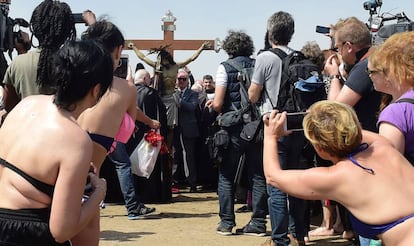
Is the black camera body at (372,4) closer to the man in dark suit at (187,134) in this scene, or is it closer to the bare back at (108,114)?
the man in dark suit at (187,134)

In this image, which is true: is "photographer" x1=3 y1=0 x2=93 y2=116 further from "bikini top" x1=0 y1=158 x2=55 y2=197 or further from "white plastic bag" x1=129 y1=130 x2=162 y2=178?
"white plastic bag" x1=129 y1=130 x2=162 y2=178

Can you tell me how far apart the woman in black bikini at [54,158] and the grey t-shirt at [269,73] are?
2.91 m

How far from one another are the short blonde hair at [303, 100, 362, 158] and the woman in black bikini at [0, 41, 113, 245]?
0.92m

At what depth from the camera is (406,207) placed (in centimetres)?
269

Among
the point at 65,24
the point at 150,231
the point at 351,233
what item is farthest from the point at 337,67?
the point at 150,231

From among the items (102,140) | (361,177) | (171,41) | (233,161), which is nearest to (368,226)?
(361,177)

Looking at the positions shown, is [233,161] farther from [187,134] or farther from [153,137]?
[187,134]

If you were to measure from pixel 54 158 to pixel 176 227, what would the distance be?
14.3ft

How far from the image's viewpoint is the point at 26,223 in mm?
2549

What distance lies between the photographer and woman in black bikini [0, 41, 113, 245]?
2.43m

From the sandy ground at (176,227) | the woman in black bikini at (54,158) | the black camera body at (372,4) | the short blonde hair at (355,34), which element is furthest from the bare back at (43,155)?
the black camera body at (372,4)

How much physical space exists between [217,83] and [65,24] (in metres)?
2.50

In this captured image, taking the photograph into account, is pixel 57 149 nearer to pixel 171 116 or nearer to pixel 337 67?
pixel 337 67

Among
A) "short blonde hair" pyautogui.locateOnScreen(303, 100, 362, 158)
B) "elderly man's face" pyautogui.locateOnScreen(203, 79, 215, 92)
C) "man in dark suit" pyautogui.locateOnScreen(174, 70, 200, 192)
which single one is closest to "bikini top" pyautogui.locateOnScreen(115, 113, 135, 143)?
"short blonde hair" pyautogui.locateOnScreen(303, 100, 362, 158)
